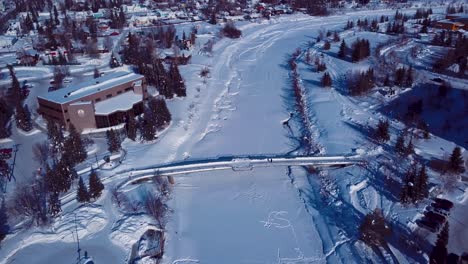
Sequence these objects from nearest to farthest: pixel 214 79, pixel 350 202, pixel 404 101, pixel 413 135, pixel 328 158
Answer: pixel 350 202, pixel 328 158, pixel 413 135, pixel 404 101, pixel 214 79

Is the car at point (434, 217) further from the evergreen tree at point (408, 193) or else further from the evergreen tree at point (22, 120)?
the evergreen tree at point (22, 120)

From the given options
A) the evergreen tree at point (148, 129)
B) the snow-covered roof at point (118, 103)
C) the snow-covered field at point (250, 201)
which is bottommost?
the snow-covered field at point (250, 201)

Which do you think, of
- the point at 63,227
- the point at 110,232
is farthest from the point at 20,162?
the point at 110,232

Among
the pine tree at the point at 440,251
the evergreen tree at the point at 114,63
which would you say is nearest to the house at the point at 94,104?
the evergreen tree at the point at 114,63

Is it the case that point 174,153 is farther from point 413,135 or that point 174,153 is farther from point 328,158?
point 413,135

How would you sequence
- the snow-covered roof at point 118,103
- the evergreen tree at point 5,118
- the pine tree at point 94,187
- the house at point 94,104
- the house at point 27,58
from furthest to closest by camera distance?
1. the house at point 27,58
2. the snow-covered roof at point 118,103
3. the house at point 94,104
4. the evergreen tree at point 5,118
5. the pine tree at point 94,187
